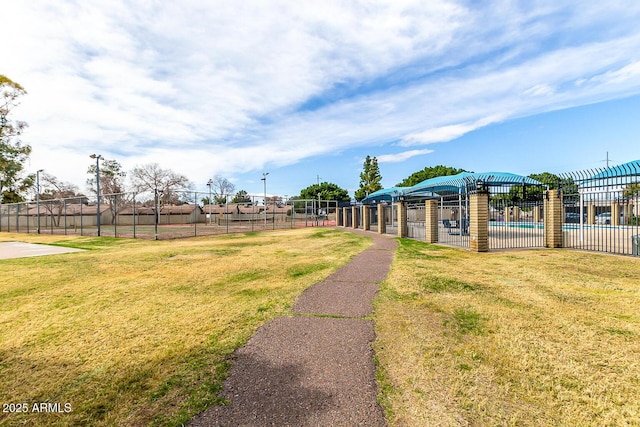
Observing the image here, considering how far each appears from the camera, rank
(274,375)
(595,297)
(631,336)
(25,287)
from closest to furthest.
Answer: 1. (274,375)
2. (631,336)
3. (595,297)
4. (25,287)

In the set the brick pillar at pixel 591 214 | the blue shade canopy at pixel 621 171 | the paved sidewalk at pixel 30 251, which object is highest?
the blue shade canopy at pixel 621 171

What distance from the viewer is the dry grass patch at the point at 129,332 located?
2381 mm

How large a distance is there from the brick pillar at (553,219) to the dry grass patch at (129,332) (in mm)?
8588

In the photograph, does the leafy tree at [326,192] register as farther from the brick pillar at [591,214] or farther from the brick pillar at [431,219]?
the brick pillar at [431,219]

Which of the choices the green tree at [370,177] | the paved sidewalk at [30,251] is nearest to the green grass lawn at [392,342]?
the paved sidewalk at [30,251]

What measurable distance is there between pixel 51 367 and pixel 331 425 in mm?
2894

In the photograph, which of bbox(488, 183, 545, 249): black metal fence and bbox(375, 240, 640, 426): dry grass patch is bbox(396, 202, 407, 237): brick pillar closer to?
bbox(488, 183, 545, 249): black metal fence

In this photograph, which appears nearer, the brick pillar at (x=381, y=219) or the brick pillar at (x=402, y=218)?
the brick pillar at (x=402, y=218)

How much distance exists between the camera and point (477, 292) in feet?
17.1

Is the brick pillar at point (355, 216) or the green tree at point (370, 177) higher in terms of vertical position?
the green tree at point (370, 177)

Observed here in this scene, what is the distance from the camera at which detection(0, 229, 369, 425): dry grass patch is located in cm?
238

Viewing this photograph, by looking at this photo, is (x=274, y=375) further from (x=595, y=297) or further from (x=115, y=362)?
(x=595, y=297)

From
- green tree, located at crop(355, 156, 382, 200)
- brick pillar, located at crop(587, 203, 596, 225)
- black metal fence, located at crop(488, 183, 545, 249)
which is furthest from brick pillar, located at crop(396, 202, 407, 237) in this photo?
green tree, located at crop(355, 156, 382, 200)

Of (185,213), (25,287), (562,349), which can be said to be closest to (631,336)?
(562,349)
